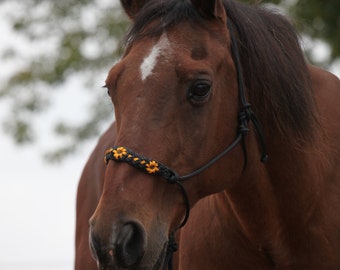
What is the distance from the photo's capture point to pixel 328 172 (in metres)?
4.65

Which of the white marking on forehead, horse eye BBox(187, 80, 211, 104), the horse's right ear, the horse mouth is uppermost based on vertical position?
the horse's right ear

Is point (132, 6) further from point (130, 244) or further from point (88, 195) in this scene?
point (88, 195)

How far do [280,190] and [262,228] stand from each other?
221 millimetres

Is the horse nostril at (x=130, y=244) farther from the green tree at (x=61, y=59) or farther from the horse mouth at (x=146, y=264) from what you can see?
the green tree at (x=61, y=59)

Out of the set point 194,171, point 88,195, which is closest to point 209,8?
point 194,171

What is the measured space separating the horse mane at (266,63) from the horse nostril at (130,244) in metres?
1.00

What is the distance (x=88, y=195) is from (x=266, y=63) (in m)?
2.98

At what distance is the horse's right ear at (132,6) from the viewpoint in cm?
456

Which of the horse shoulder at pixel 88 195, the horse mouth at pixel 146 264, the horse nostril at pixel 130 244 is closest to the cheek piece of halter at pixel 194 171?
the horse mouth at pixel 146 264

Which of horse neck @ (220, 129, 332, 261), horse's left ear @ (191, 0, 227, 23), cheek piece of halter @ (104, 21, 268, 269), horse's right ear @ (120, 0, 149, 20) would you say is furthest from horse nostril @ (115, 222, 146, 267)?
horse's right ear @ (120, 0, 149, 20)

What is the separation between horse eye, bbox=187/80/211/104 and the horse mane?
0.36 meters

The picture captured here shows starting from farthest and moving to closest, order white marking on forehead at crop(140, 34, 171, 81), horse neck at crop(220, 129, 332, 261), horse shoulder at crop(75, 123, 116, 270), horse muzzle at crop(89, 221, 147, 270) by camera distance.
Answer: horse shoulder at crop(75, 123, 116, 270)
horse neck at crop(220, 129, 332, 261)
white marking on forehead at crop(140, 34, 171, 81)
horse muzzle at crop(89, 221, 147, 270)

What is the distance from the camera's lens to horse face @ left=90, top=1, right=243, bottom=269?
12.1ft

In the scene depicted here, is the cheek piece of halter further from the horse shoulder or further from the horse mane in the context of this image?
the horse shoulder
